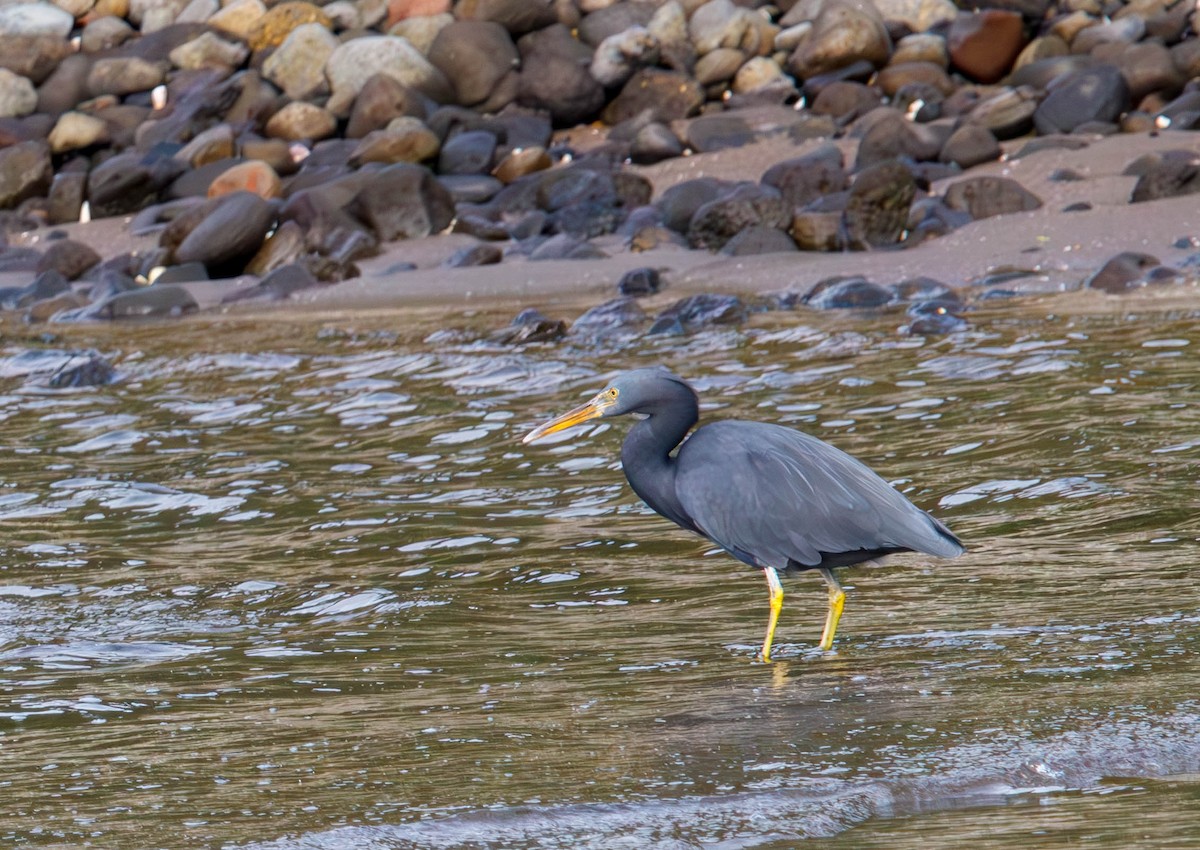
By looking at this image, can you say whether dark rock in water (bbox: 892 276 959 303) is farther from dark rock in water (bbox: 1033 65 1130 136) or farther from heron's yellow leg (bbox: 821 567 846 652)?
heron's yellow leg (bbox: 821 567 846 652)

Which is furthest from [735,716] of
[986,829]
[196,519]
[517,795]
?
[196,519]

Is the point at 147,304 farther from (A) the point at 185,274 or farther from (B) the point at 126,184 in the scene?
(B) the point at 126,184

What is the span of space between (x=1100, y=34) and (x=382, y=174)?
8496mm

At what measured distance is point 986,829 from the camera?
322cm

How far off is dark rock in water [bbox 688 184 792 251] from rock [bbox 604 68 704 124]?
4710 millimetres

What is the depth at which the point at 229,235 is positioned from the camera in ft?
51.6

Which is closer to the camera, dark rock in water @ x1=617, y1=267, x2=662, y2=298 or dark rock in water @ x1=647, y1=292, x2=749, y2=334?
dark rock in water @ x1=647, y1=292, x2=749, y2=334

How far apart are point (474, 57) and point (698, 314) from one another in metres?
9.69

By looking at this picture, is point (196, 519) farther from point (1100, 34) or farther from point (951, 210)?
point (1100, 34)

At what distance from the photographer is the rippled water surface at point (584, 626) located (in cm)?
348

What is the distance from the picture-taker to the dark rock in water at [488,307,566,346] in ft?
37.4

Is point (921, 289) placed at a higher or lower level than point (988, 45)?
lower

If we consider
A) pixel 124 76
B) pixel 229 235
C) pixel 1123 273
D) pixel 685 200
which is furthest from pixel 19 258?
pixel 1123 273

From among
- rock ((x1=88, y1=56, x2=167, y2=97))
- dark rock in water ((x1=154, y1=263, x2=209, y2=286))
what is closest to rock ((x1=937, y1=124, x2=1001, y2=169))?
dark rock in water ((x1=154, y1=263, x2=209, y2=286))
